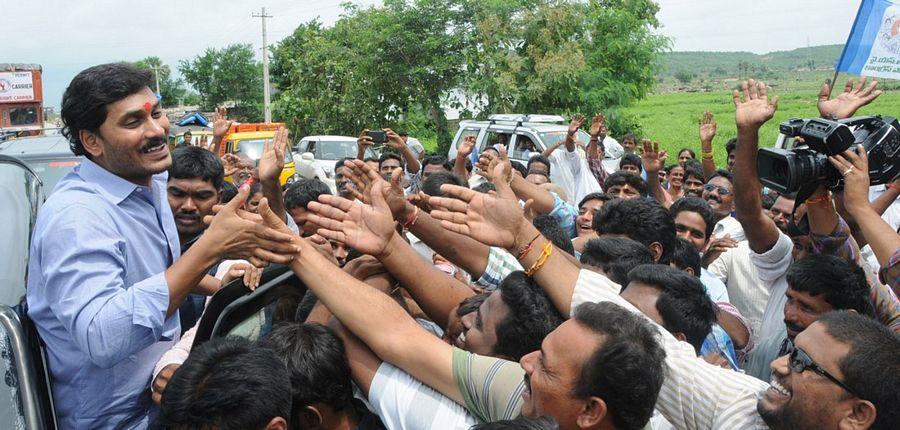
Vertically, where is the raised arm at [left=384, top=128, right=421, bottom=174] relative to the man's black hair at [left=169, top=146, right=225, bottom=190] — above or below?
below

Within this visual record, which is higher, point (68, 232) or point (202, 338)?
point (68, 232)

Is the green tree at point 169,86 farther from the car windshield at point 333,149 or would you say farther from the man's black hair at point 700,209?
the man's black hair at point 700,209

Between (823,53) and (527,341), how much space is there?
504 feet

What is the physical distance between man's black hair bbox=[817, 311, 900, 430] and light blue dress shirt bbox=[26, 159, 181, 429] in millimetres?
1820

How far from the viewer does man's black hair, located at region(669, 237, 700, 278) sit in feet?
13.3

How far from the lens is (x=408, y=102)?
22.8 m

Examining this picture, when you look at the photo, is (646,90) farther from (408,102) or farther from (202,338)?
(202,338)

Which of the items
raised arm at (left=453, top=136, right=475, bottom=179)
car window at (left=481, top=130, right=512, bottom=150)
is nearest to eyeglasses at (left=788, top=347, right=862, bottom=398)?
raised arm at (left=453, top=136, right=475, bottom=179)

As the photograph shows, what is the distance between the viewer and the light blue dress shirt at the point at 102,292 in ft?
6.44

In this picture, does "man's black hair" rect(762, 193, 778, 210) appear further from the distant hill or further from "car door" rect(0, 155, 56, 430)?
the distant hill

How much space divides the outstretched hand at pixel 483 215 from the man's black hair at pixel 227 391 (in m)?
0.81

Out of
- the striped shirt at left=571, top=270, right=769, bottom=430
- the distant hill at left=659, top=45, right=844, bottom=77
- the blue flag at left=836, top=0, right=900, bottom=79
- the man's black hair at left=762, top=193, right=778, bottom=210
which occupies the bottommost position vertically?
the striped shirt at left=571, top=270, right=769, bottom=430

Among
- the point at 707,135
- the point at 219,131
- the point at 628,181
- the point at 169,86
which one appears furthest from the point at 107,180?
the point at 169,86

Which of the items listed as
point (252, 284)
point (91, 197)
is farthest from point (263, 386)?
point (91, 197)
